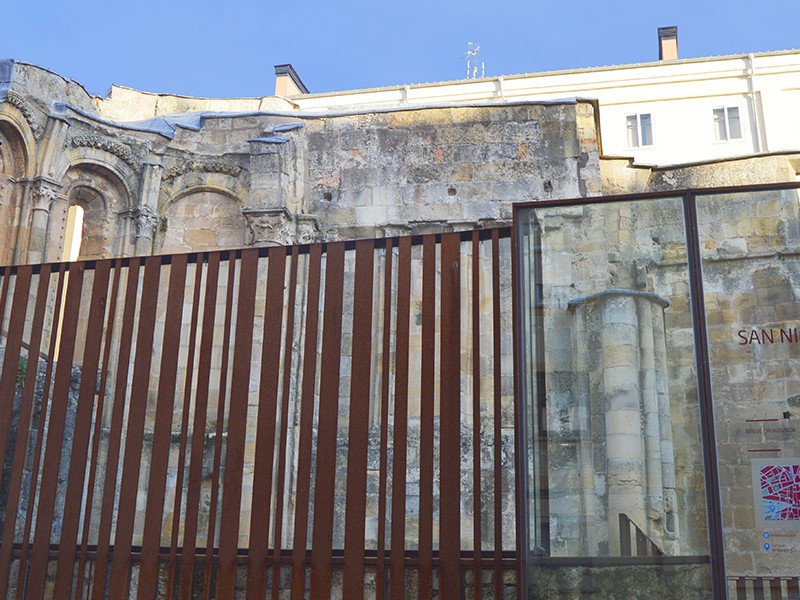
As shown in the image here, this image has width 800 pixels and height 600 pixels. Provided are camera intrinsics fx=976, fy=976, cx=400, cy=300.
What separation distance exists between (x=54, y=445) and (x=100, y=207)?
7.17 meters

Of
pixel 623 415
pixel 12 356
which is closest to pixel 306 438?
pixel 623 415

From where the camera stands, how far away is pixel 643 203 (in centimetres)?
620

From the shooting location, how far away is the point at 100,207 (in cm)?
1404

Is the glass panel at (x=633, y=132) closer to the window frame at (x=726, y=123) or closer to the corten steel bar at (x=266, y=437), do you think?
the window frame at (x=726, y=123)

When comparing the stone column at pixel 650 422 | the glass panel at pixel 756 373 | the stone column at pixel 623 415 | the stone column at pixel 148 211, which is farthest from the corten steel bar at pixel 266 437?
the stone column at pixel 148 211

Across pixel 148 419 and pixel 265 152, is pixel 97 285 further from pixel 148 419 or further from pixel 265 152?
pixel 265 152

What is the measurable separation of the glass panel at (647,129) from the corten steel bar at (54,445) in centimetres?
2430

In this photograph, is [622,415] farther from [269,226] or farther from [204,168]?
[204,168]

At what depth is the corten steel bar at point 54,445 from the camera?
714cm

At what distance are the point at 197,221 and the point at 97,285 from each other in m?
6.53

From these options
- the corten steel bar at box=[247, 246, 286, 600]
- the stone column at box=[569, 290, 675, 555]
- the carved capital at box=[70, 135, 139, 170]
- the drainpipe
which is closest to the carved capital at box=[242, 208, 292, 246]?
the carved capital at box=[70, 135, 139, 170]

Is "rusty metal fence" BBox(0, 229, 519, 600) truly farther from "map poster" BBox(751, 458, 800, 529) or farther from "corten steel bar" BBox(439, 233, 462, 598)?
"map poster" BBox(751, 458, 800, 529)

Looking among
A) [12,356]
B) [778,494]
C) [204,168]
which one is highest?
[204,168]

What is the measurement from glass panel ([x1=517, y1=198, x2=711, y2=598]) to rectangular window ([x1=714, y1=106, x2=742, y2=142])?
24571 mm
